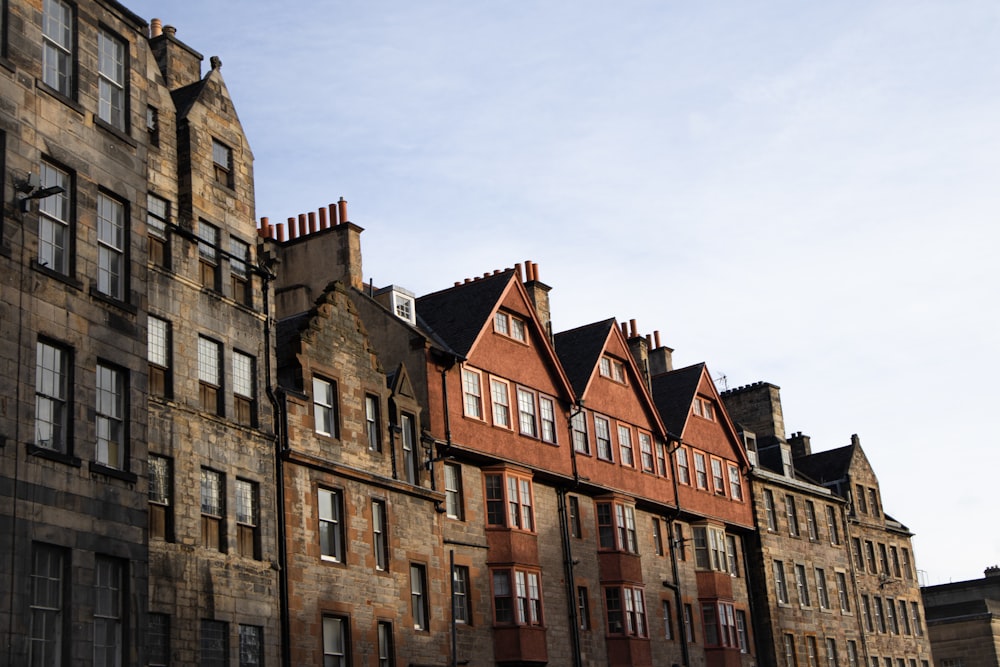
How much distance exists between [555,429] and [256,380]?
615 inches

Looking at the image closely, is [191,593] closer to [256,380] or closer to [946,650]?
[256,380]

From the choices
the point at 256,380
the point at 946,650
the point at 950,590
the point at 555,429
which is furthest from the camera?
the point at 950,590

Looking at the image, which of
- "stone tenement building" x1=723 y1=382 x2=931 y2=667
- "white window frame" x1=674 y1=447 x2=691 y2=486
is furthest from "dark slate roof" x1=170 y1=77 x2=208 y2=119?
"stone tenement building" x1=723 y1=382 x2=931 y2=667

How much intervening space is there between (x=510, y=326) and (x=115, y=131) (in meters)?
20.4

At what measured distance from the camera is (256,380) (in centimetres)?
3353

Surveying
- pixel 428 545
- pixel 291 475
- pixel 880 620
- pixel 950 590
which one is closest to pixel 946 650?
pixel 950 590

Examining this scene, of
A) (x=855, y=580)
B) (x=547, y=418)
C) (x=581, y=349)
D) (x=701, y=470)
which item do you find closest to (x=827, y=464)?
(x=855, y=580)

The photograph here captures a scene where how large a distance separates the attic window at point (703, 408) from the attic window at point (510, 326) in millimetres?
12217

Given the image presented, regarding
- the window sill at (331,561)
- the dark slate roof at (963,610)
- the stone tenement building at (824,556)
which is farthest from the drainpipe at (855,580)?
the window sill at (331,561)

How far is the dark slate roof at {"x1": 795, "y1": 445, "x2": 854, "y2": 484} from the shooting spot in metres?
69.1

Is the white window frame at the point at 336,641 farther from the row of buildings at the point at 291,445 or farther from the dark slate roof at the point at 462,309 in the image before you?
the dark slate roof at the point at 462,309

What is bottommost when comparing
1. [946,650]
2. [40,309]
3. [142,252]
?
[946,650]

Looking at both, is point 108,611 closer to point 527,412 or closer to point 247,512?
point 247,512

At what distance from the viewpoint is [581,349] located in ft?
168
